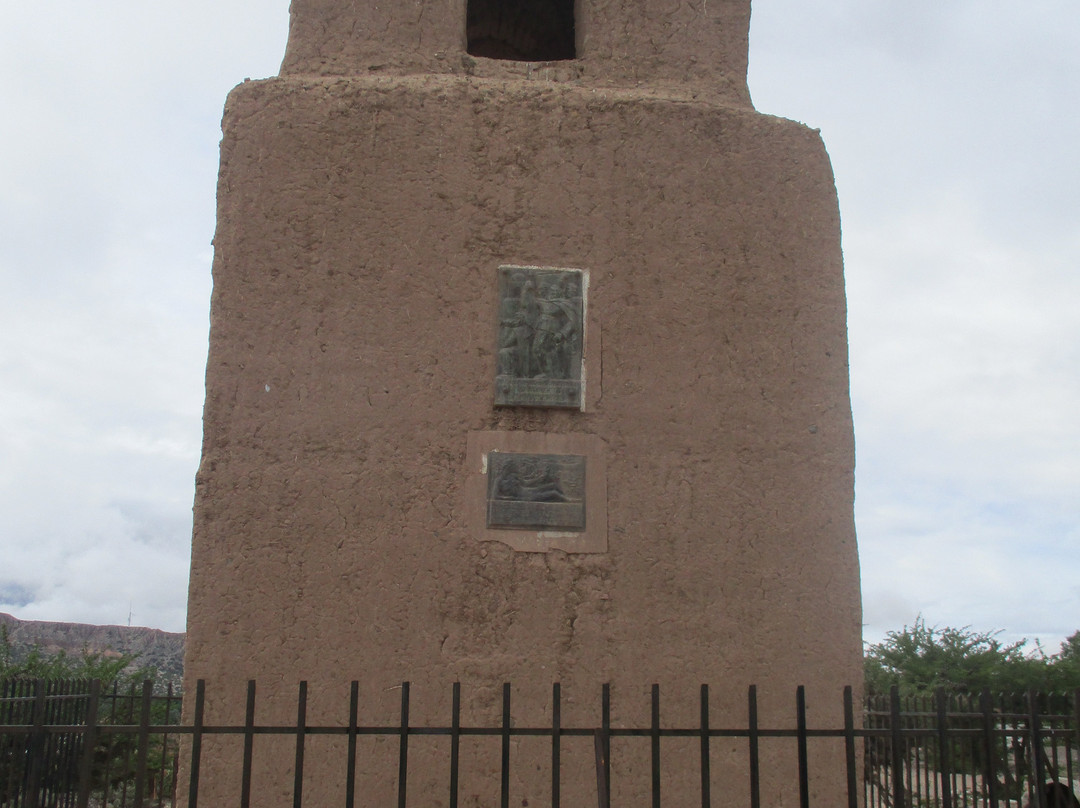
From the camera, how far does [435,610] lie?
14.0 feet

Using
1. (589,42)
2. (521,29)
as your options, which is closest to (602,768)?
(589,42)

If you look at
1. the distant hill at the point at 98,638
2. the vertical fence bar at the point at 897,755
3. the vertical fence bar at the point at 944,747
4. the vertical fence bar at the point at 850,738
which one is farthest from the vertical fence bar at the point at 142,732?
the distant hill at the point at 98,638

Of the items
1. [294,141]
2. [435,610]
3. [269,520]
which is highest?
[294,141]

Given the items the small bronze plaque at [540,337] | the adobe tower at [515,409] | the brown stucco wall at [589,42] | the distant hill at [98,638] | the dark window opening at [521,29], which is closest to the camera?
the adobe tower at [515,409]

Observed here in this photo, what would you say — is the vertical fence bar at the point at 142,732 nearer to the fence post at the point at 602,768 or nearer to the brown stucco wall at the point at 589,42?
the fence post at the point at 602,768

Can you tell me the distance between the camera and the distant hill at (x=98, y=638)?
14047mm

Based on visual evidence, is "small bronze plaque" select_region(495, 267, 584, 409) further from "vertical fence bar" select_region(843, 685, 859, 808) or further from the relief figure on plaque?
"vertical fence bar" select_region(843, 685, 859, 808)

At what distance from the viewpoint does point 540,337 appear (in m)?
→ 4.59

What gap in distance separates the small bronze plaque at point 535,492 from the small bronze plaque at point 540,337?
10.5 inches

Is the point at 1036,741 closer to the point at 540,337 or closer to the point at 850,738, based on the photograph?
the point at 850,738

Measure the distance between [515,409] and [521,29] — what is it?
4.23m

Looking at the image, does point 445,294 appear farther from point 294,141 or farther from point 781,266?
point 781,266

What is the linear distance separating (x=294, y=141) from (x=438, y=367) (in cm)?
134

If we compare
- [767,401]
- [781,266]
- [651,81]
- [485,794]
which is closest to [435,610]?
[485,794]
